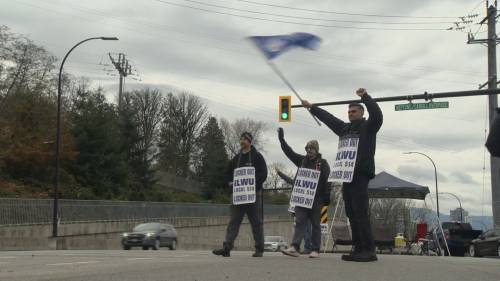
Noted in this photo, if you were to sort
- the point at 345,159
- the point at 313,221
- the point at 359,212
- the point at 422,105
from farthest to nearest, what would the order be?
the point at 422,105 < the point at 313,221 < the point at 345,159 < the point at 359,212

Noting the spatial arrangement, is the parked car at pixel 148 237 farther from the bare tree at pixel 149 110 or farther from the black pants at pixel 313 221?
the bare tree at pixel 149 110

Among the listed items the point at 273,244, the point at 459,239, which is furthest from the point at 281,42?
the point at 273,244

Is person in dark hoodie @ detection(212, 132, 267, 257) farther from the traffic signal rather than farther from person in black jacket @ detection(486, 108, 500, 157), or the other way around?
the traffic signal

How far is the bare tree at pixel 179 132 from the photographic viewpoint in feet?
282

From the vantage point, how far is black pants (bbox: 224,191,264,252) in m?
10.5

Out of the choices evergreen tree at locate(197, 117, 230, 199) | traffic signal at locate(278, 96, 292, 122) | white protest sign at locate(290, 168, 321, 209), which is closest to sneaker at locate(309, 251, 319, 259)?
white protest sign at locate(290, 168, 321, 209)

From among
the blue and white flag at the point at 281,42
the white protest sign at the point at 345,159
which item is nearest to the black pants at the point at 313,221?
the white protest sign at the point at 345,159

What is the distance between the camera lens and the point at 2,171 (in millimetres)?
41750

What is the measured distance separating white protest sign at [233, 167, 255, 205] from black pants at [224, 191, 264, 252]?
140 mm

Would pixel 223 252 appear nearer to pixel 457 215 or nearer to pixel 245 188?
pixel 245 188

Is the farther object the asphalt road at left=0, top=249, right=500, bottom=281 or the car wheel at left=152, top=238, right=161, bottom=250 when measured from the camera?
the car wheel at left=152, top=238, right=161, bottom=250

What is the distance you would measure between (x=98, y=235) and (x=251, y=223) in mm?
28656

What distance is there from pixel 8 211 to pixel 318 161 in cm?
2359

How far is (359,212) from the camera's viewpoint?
8.87 meters
